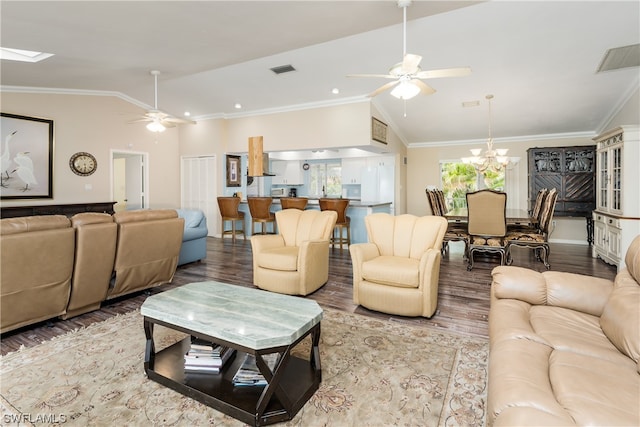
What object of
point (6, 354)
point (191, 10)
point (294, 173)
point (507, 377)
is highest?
point (191, 10)

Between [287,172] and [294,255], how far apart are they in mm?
6580

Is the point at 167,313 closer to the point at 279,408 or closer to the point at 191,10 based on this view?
the point at 279,408

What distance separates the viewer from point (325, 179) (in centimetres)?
969

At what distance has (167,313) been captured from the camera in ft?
6.23

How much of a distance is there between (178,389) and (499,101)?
6.54 m

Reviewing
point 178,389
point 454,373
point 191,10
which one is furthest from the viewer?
point 191,10

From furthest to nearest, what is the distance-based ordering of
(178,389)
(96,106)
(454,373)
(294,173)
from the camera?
(294,173), (96,106), (454,373), (178,389)

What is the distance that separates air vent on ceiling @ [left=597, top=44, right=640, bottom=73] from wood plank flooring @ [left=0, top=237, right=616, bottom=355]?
288cm

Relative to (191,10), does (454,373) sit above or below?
below

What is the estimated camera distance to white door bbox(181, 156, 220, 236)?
318 inches

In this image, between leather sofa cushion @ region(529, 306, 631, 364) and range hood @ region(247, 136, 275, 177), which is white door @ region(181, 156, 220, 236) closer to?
range hood @ region(247, 136, 275, 177)

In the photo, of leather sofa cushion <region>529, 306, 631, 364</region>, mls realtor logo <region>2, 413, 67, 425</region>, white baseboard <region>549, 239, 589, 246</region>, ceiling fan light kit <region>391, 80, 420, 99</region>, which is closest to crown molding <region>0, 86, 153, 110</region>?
mls realtor logo <region>2, 413, 67, 425</region>

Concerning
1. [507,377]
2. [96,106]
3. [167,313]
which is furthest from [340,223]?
[96,106]

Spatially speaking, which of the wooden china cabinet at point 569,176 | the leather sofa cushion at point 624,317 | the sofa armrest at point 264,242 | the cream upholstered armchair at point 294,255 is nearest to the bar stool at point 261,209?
→ the cream upholstered armchair at point 294,255
